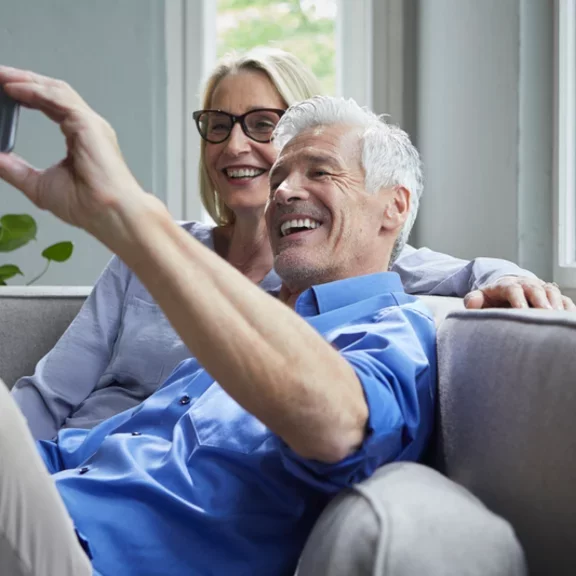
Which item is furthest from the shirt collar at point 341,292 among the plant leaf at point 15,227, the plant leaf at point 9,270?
the plant leaf at point 9,270

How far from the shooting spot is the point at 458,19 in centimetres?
278

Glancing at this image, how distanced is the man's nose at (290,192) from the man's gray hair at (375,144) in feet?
0.37

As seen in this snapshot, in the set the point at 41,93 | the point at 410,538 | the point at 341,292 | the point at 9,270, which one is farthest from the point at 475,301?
the point at 9,270

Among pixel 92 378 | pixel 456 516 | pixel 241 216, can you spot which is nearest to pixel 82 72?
pixel 241 216

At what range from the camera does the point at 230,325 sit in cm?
88

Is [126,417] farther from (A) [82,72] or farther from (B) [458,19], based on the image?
(A) [82,72]

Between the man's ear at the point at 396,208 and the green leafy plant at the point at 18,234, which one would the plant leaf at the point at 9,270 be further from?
the man's ear at the point at 396,208

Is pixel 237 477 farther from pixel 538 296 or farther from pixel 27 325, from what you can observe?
pixel 27 325

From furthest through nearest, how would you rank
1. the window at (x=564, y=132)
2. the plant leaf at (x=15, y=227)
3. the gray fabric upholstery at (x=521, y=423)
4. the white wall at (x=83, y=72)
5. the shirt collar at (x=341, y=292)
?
the white wall at (x=83, y=72), the plant leaf at (x=15, y=227), the window at (x=564, y=132), the shirt collar at (x=341, y=292), the gray fabric upholstery at (x=521, y=423)

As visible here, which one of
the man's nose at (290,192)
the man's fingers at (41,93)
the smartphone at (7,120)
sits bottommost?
the man's nose at (290,192)

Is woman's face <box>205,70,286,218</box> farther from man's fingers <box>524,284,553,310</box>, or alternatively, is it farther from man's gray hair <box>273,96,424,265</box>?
man's fingers <box>524,284,553,310</box>

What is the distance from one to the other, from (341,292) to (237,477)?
1.11 ft

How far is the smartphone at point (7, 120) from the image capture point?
936 millimetres

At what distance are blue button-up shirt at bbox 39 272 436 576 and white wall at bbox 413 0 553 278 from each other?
108 cm
